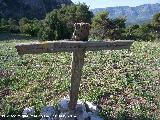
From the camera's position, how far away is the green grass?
15.8 meters

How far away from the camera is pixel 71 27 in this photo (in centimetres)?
5875

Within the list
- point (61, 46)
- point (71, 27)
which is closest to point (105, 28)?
point (71, 27)

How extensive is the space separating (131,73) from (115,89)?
3616mm

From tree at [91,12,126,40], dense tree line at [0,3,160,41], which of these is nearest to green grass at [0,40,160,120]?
dense tree line at [0,3,160,41]

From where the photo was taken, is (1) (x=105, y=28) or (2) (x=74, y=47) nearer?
(2) (x=74, y=47)

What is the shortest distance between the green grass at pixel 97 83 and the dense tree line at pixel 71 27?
23369 millimetres

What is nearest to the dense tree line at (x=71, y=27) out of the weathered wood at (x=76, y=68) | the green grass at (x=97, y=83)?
the green grass at (x=97, y=83)

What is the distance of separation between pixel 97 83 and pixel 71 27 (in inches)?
1571

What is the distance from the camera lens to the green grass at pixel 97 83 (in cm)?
1584

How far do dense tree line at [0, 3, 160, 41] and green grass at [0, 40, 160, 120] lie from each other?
23369 millimetres

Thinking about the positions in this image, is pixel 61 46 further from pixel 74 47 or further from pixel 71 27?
pixel 71 27

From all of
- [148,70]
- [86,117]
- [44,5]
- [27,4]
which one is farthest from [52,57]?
[44,5]

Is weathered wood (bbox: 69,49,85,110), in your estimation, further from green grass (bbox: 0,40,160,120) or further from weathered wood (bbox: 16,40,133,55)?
green grass (bbox: 0,40,160,120)

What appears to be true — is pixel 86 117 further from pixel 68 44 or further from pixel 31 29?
pixel 31 29
